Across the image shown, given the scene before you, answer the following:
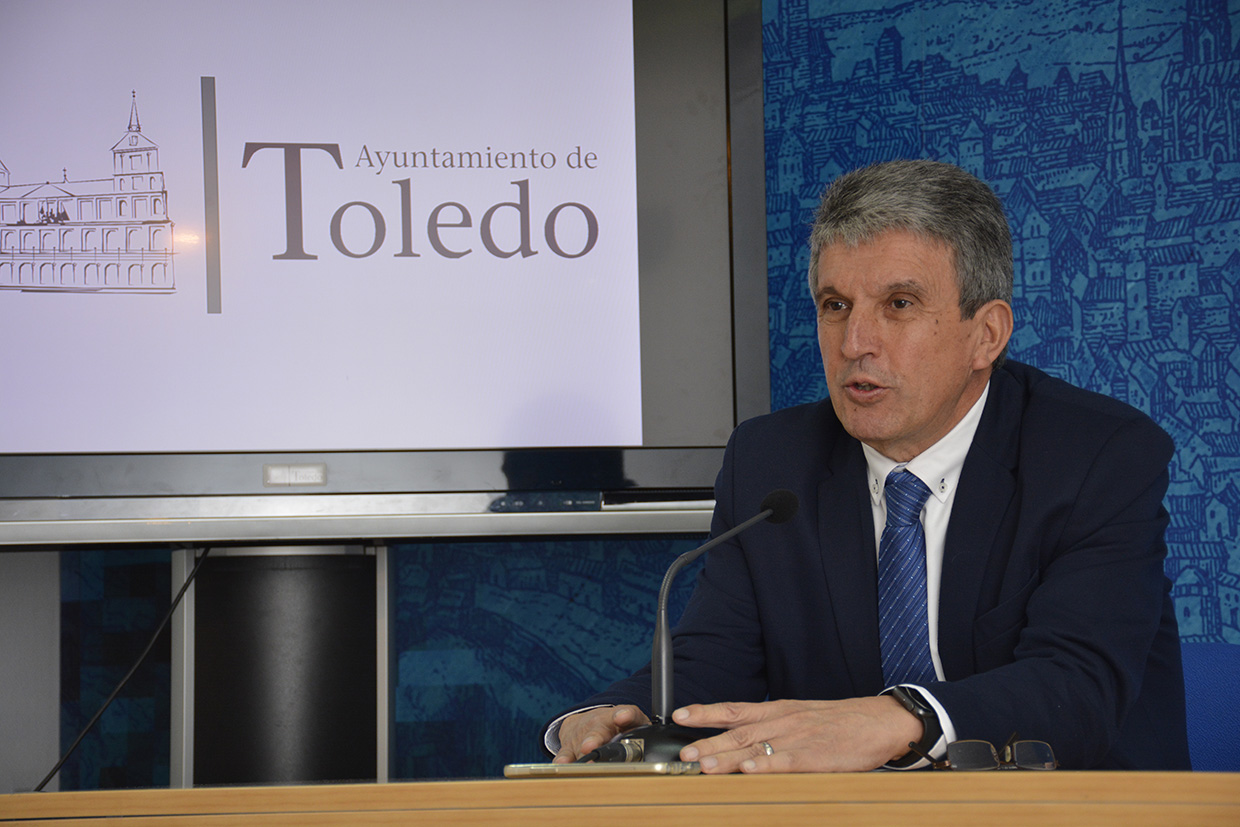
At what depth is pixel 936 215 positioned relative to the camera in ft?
4.31

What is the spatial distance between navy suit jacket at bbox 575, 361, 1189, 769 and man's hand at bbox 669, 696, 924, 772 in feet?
0.24

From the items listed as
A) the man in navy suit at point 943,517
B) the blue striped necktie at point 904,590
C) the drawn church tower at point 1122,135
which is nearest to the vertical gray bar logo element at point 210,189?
the man in navy suit at point 943,517

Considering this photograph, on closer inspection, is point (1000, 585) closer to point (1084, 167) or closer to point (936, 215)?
point (936, 215)

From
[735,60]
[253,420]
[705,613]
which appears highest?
[735,60]

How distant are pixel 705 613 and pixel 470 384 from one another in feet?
1.89

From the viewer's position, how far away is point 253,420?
166 cm

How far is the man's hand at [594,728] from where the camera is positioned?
3.41 feet

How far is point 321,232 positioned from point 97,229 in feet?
1.23

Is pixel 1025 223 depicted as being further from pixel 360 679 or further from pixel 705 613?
pixel 360 679

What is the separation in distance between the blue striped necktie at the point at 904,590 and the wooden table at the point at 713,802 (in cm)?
75

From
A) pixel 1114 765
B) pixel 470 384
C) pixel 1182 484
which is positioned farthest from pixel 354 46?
pixel 1182 484

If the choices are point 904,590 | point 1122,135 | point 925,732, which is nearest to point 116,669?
point 904,590

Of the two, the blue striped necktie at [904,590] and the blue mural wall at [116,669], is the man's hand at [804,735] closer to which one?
the blue striped necktie at [904,590]

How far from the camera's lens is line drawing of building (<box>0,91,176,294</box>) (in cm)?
166
